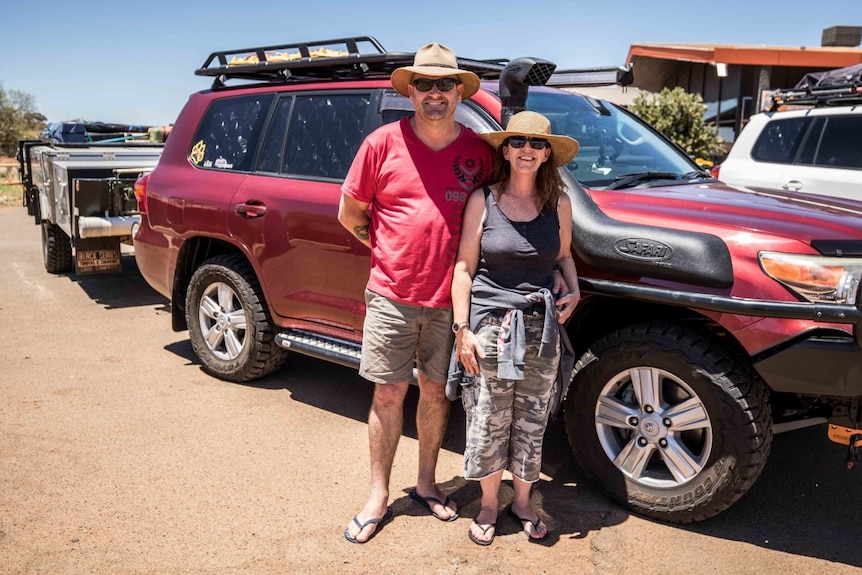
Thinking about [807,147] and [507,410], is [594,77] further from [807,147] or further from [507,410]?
[807,147]

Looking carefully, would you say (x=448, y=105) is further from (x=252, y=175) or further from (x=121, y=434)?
(x=121, y=434)

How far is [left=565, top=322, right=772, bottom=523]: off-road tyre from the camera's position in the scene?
3312 millimetres

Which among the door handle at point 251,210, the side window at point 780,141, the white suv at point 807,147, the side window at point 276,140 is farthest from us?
the side window at point 780,141

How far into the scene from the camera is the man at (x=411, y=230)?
11.0 ft

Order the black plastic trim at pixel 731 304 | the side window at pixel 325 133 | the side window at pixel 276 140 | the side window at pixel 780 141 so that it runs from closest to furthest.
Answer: the black plastic trim at pixel 731 304, the side window at pixel 325 133, the side window at pixel 276 140, the side window at pixel 780 141

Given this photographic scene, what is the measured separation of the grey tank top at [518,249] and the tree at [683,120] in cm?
1341

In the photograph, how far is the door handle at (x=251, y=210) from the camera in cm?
486

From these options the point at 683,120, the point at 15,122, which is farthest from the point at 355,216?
the point at 15,122

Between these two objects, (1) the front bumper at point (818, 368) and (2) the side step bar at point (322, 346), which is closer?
(1) the front bumper at point (818, 368)

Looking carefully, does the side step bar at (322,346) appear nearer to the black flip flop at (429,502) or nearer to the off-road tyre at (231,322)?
the off-road tyre at (231,322)

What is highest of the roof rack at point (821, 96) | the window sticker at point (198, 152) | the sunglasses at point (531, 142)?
the roof rack at point (821, 96)

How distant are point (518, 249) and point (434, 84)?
Result: 769 mm

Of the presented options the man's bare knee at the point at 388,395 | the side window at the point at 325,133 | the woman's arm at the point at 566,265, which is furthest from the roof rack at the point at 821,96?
the man's bare knee at the point at 388,395

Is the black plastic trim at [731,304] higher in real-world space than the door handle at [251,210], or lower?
lower
